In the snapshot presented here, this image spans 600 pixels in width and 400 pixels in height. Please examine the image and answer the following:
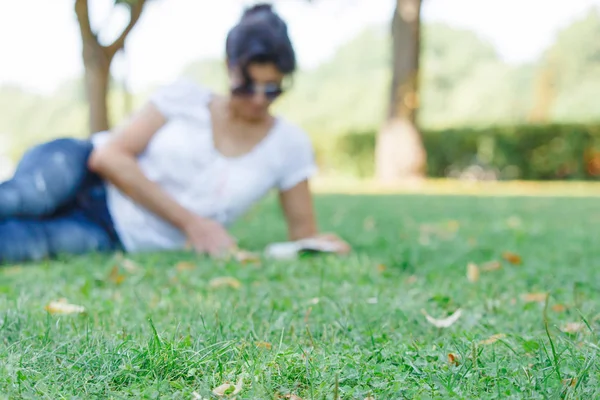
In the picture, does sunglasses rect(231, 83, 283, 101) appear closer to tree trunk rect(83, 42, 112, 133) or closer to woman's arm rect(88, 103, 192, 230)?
woman's arm rect(88, 103, 192, 230)

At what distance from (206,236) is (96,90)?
385cm

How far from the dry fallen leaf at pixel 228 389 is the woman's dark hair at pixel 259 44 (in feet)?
6.58

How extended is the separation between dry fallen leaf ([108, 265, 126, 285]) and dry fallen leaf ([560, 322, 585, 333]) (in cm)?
147

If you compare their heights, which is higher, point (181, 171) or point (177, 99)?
point (177, 99)

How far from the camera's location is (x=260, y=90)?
3064 mm

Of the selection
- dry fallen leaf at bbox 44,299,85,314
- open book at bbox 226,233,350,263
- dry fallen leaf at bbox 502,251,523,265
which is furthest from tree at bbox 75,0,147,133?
dry fallen leaf at bbox 44,299,85,314

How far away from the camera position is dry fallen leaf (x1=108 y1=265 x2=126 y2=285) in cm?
246

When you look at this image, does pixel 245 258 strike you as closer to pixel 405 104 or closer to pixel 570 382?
pixel 570 382

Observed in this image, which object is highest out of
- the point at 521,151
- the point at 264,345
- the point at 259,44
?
the point at 259,44

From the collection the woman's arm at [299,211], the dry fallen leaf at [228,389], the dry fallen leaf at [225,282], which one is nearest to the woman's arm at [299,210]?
the woman's arm at [299,211]

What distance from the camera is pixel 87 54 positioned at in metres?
6.23

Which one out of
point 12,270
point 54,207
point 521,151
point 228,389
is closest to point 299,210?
point 54,207

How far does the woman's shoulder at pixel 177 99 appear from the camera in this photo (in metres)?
3.27

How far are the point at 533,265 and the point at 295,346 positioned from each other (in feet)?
5.69
